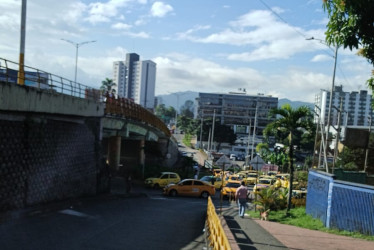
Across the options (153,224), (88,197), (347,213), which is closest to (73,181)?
(88,197)

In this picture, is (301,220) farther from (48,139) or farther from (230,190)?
(230,190)

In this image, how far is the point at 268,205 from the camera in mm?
17391

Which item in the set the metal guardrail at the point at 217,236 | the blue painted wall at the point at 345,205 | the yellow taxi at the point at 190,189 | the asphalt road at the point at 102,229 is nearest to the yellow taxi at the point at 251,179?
the yellow taxi at the point at 190,189

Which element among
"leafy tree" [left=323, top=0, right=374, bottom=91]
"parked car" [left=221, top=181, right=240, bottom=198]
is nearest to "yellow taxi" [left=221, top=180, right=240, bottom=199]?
"parked car" [left=221, top=181, right=240, bottom=198]

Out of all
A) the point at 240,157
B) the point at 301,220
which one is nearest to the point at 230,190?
the point at 301,220

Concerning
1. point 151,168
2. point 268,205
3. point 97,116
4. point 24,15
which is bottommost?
point 151,168

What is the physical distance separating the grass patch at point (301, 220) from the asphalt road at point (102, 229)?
3.06 metres

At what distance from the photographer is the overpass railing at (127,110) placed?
2682 centimetres

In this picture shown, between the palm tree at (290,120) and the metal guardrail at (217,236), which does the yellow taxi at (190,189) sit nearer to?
the palm tree at (290,120)

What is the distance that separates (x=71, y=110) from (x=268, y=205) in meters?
10.3

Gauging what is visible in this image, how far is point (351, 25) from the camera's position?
6887 millimetres

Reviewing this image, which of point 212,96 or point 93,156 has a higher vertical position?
point 212,96

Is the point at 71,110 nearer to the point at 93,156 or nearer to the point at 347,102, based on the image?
the point at 93,156

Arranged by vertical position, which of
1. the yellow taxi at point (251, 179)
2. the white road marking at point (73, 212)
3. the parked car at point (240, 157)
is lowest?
the parked car at point (240, 157)
